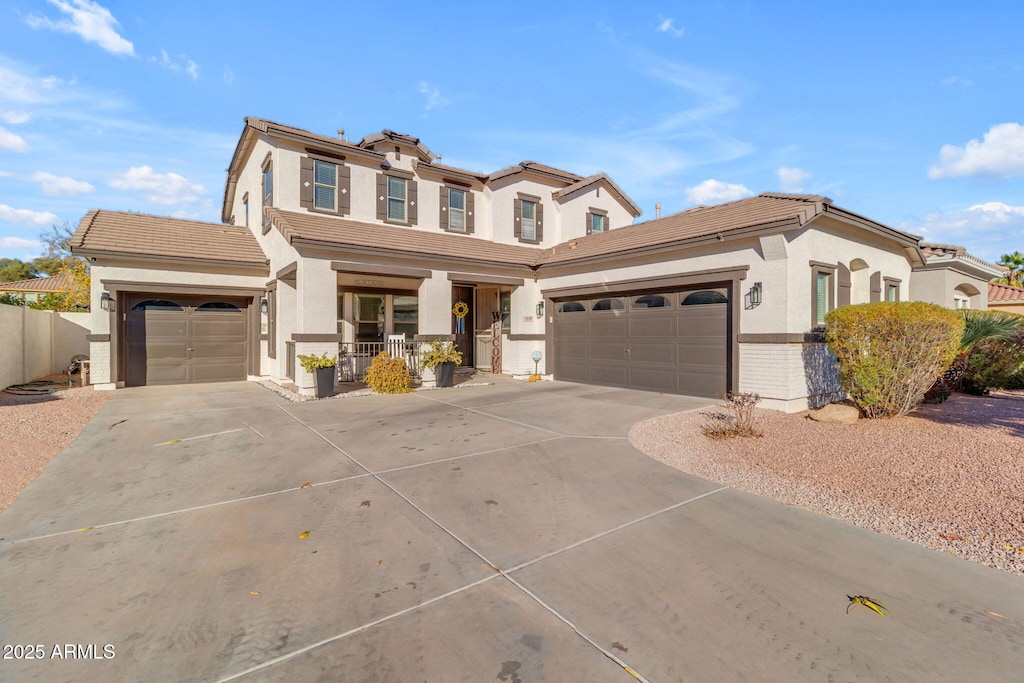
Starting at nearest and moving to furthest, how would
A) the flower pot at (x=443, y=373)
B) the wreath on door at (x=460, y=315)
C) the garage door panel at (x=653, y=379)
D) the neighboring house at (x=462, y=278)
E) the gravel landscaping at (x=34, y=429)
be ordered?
the gravel landscaping at (x=34, y=429), the neighboring house at (x=462, y=278), the garage door panel at (x=653, y=379), the flower pot at (x=443, y=373), the wreath on door at (x=460, y=315)

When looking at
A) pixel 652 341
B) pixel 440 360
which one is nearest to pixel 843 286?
pixel 652 341

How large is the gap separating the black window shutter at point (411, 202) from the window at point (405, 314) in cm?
259

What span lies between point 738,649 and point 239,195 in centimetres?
2055

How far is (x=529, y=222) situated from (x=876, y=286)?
11.0 metres

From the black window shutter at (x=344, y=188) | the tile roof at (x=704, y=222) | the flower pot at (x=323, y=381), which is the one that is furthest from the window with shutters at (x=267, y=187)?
the tile roof at (x=704, y=222)

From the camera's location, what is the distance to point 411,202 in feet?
48.9

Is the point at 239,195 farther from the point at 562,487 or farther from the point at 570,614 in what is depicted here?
Answer: the point at 570,614

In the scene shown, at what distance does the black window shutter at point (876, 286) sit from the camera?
1138cm

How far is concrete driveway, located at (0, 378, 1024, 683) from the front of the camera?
233 centimetres

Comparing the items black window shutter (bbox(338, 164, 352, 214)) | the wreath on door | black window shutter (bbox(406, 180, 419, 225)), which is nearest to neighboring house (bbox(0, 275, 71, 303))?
black window shutter (bbox(338, 164, 352, 214))

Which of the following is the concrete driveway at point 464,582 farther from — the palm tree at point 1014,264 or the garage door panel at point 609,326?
the palm tree at point 1014,264

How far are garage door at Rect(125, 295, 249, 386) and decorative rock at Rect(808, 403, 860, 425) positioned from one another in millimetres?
15379

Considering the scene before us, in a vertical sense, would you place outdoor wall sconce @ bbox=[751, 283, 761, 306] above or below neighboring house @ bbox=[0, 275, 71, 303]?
below

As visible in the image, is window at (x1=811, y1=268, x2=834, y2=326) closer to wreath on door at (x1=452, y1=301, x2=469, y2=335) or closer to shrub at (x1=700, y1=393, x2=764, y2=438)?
shrub at (x1=700, y1=393, x2=764, y2=438)
